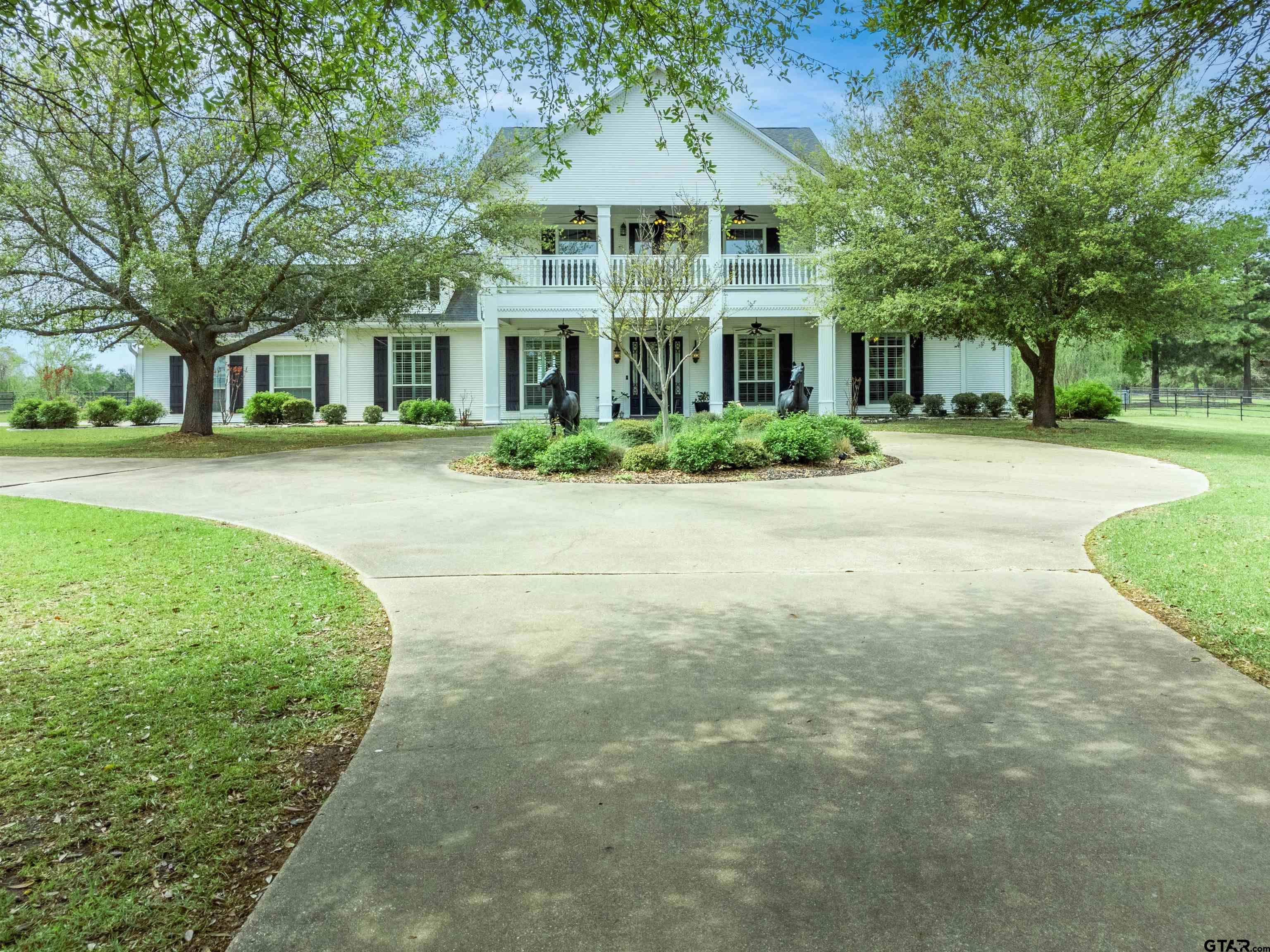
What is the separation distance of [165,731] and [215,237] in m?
15.2

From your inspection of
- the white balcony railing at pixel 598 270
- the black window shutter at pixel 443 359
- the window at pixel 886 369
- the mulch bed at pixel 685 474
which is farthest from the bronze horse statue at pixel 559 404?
the window at pixel 886 369

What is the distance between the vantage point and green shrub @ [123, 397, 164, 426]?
25797mm

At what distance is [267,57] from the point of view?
223 inches

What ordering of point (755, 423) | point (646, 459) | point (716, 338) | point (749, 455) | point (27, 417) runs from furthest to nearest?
1. point (27, 417)
2. point (716, 338)
3. point (755, 423)
4. point (749, 455)
5. point (646, 459)

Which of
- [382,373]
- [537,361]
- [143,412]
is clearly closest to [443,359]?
[382,373]

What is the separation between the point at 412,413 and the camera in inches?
983

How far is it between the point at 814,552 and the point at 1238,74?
479cm

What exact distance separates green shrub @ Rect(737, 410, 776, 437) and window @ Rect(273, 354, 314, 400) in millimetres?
16996

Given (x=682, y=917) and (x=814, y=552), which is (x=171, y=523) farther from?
(x=682, y=917)

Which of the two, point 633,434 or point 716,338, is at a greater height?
point 716,338

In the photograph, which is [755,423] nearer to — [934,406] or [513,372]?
[513,372]

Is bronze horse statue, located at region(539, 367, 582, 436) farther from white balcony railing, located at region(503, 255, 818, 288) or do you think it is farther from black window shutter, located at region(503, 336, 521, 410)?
black window shutter, located at region(503, 336, 521, 410)

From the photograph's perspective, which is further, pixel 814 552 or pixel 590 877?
pixel 814 552

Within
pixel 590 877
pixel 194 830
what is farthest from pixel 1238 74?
pixel 194 830
